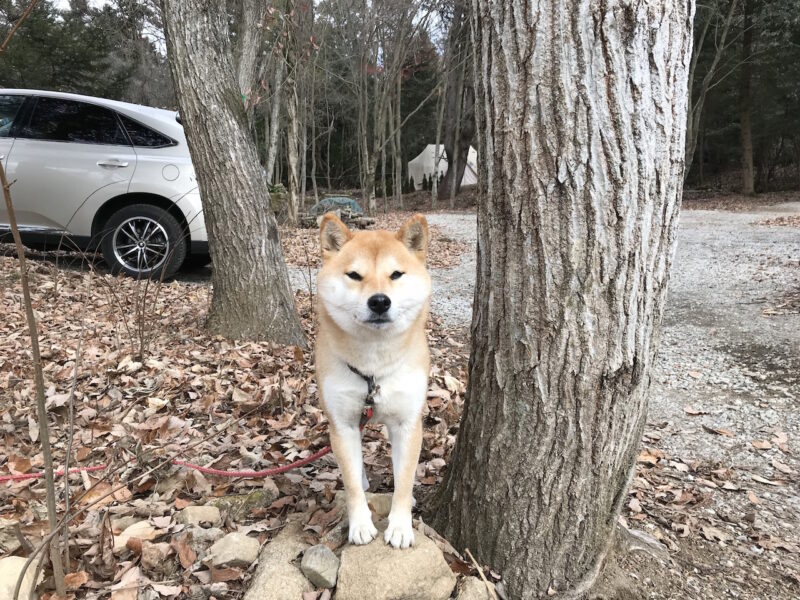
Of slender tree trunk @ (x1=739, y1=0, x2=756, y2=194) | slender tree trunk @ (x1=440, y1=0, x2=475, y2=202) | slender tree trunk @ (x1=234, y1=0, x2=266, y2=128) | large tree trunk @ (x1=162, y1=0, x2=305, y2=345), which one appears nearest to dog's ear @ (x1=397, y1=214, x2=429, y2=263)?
large tree trunk @ (x1=162, y1=0, x2=305, y2=345)

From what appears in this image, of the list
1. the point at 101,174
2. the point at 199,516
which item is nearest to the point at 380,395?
the point at 199,516

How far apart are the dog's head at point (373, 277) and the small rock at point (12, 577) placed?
1.46 metres

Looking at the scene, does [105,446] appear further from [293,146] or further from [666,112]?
[293,146]

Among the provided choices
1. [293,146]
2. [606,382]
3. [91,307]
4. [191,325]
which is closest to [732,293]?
[606,382]

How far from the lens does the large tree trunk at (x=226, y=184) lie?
4.24 meters

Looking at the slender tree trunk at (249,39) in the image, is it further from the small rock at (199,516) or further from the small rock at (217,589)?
the small rock at (217,589)

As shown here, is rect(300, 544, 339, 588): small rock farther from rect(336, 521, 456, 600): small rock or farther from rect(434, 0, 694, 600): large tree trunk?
rect(434, 0, 694, 600): large tree trunk

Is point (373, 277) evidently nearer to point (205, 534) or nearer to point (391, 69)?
point (205, 534)

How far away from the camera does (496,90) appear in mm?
1814

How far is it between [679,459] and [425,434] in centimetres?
161

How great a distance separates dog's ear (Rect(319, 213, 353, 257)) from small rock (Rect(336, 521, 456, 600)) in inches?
48.1

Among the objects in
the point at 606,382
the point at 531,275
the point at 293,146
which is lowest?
the point at 606,382

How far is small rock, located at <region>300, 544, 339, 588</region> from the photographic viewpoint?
194 centimetres

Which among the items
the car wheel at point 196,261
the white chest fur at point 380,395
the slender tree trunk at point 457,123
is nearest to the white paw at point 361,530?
the white chest fur at point 380,395
